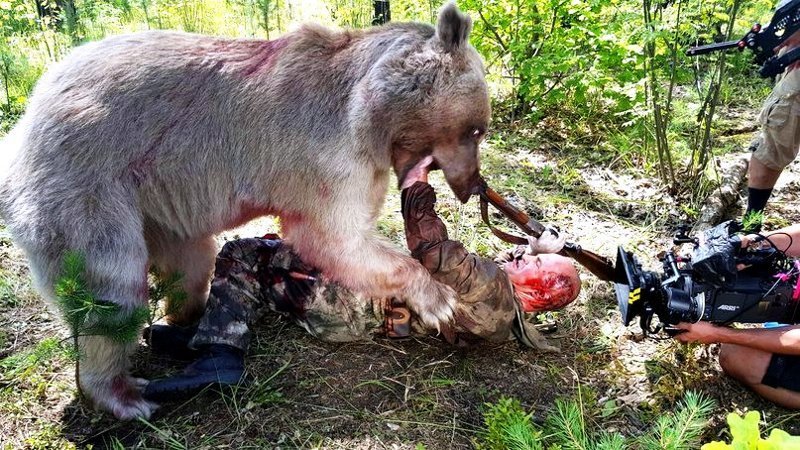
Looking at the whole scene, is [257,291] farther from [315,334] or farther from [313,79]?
[313,79]

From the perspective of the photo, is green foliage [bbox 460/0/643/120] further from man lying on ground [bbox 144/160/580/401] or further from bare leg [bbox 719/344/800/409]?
man lying on ground [bbox 144/160/580/401]

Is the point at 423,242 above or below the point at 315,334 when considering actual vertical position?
above

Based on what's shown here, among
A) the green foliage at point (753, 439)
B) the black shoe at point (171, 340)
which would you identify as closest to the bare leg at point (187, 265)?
the black shoe at point (171, 340)

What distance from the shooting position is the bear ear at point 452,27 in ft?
10.4

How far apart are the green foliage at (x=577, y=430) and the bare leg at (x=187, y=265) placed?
1.89m

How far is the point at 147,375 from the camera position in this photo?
362 cm

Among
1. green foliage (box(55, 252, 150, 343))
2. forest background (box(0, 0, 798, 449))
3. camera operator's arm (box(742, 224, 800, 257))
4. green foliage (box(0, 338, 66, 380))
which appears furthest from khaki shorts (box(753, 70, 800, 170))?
green foliage (box(0, 338, 66, 380))

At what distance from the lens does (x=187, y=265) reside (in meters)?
3.91

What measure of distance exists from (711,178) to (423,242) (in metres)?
3.74

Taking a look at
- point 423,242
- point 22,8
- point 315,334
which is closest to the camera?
point 423,242

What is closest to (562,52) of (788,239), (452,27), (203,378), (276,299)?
(788,239)

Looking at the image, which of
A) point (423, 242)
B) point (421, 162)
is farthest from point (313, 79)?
point (423, 242)

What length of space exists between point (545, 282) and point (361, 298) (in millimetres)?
1050

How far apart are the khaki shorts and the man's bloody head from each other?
2726mm
